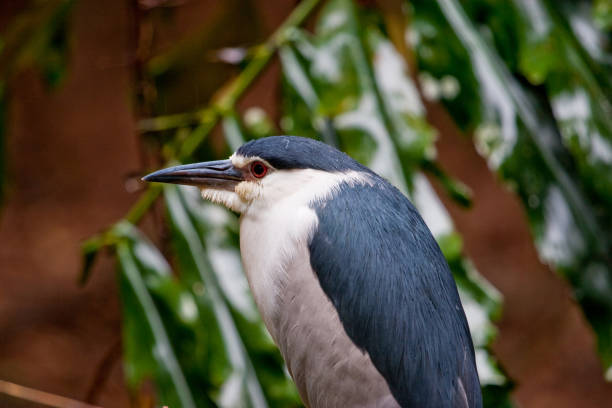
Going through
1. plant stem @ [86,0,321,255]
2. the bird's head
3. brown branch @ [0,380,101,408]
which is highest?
plant stem @ [86,0,321,255]

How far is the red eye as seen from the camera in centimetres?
100

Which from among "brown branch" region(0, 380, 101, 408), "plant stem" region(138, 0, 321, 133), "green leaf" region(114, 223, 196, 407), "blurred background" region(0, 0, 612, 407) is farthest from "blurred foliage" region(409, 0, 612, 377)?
"brown branch" region(0, 380, 101, 408)

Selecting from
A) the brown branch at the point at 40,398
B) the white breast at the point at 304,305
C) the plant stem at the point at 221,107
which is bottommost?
the brown branch at the point at 40,398

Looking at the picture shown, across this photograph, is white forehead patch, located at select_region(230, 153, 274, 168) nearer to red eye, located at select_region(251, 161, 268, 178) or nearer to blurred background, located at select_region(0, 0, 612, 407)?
red eye, located at select_region(251, 161, 268, 178)

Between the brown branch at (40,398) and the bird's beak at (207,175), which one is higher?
the bird's beak at (207,175)

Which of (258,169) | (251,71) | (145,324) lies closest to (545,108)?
(251,71)

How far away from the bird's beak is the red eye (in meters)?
0.02

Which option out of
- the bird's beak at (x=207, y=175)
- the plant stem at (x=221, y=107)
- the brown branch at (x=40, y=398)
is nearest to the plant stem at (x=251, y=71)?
the plant stem at (x=221, y=107)

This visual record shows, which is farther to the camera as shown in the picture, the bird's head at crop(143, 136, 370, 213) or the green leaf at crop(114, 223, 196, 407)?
the green leaf at crop(114, 223, 196, 407)

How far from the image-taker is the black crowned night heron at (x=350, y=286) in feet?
2.86

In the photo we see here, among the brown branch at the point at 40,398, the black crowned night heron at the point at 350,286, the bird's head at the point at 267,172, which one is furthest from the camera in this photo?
the brown branch at the point at 40,398

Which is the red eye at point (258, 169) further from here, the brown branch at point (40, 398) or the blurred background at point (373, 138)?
the brown branch at point (40, 398)

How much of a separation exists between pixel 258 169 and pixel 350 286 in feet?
0.76

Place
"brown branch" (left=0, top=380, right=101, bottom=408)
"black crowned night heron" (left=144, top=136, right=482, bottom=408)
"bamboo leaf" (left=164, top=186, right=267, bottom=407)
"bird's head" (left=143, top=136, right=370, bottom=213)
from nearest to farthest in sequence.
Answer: "black crowned night heron" (left=144, top=136, right=482, bottom=408), "bird's head" (left=143, top=136, right=370, bottom=213), "brown branch" (left=0, top=380, right=101, bottom=408), "bamboo leaf" (left=164, top=186, right=267, bottom=407)
